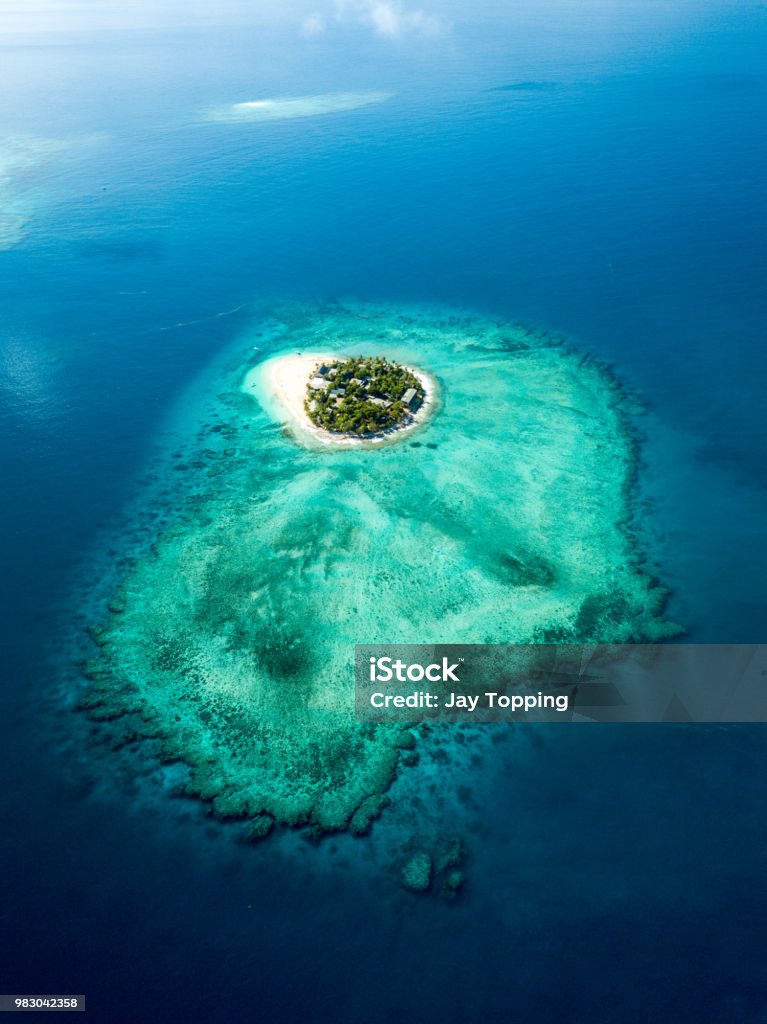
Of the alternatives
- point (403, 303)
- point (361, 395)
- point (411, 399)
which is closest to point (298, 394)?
point (361, 395)

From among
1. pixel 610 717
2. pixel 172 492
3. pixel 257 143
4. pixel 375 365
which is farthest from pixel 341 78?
pixel 610 717

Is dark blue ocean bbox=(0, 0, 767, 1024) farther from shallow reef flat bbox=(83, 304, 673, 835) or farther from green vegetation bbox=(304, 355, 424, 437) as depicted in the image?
green vegetation bbox=(304, 355, 424, 437)

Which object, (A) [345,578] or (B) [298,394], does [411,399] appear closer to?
(B) [298,394]

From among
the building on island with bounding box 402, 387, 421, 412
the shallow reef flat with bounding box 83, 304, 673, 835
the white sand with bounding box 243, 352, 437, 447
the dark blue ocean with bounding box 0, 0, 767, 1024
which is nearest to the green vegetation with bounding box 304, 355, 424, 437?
the building on island with bounding box 402, 387, 421, 412

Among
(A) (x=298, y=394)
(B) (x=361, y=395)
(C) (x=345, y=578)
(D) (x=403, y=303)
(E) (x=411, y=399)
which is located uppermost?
(D) (x=403, y=303)

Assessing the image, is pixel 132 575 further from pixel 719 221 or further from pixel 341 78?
pixel 341 78
